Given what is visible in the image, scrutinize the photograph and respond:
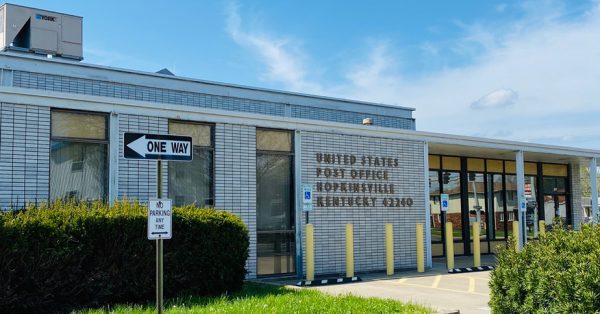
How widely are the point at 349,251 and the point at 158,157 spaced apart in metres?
7.64

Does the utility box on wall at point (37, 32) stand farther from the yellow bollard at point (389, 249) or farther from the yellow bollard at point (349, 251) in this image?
the yellow bollard at point (389, 249)

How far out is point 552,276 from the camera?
7.43m

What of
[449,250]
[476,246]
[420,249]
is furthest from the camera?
[476,246]

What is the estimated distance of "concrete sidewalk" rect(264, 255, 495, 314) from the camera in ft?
35.8

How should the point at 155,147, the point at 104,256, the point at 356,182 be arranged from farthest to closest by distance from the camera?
the point at 356,182 → the point at 104,256 → the point at 155,147

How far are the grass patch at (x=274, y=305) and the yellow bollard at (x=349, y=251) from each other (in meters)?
4.17

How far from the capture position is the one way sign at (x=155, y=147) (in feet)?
26.0

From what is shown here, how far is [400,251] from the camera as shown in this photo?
17.0 m

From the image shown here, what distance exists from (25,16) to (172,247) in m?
10.3

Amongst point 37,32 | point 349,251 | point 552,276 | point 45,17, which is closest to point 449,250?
point 349,251

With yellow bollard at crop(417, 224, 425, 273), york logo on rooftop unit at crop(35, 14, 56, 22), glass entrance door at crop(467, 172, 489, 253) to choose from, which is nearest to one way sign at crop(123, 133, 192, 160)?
yellow bollard at crop(417, 224, 425, 273)

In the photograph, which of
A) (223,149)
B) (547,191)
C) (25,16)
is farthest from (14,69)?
(547,191)

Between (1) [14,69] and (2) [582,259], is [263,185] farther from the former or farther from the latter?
(2) [582,259]

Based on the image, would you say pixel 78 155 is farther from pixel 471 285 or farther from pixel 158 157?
pixel 471 285
